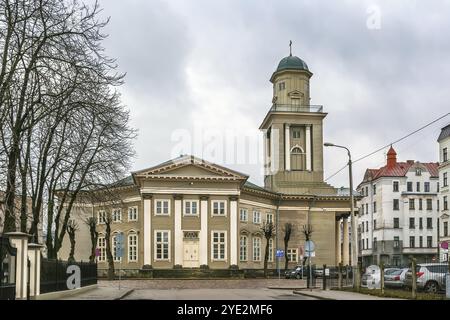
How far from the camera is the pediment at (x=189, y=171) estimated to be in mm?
73188

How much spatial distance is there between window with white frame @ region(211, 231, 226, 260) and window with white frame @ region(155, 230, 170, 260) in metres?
5.04

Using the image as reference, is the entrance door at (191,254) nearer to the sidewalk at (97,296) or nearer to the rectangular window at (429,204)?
the sidewalk at (97,296)

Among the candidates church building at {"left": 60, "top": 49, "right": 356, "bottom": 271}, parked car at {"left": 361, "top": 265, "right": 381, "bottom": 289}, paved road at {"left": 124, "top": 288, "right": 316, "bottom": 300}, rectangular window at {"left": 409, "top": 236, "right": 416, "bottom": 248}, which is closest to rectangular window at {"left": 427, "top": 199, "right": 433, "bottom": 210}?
rectangular window at {"left": 409, "top": 236, "right": 416, "bottom": 248}

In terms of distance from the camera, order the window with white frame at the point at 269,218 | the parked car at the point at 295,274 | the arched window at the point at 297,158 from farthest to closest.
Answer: the arched window at the point at 297,158 → the window with white frame at the point at 269,218 → the parked car at the point at 295,274

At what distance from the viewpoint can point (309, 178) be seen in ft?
291

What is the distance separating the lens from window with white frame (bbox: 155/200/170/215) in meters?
73.7

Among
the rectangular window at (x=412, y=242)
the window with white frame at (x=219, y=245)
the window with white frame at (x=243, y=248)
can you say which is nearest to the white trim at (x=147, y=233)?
the window with white frame at (x=219, y=245)

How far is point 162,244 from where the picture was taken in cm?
7344

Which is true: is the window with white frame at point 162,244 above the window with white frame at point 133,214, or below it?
below

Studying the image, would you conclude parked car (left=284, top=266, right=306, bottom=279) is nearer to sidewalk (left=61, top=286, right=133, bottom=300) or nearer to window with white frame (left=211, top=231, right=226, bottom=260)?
window with white frame (left=211, top=231, right=226, bottom=260)

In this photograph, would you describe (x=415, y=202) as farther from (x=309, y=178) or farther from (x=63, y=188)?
(x=63, y=188)

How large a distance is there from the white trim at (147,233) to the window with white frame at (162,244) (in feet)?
2.65

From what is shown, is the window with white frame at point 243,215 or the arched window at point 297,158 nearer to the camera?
the window with white frame at point 243,215
